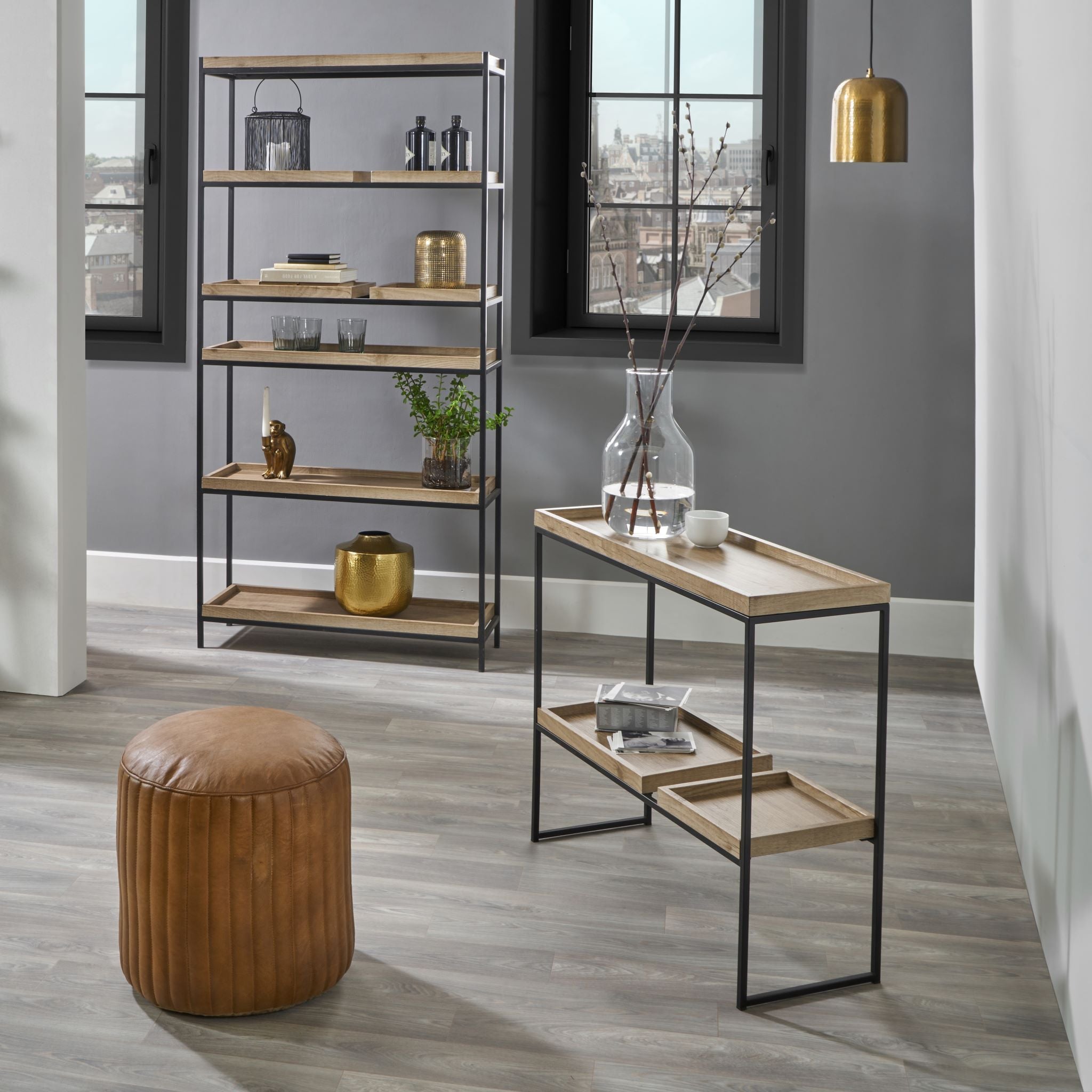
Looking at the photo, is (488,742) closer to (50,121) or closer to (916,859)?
(916,859)

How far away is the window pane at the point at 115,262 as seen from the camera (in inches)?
Answer: 206

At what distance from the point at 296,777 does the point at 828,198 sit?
314cm

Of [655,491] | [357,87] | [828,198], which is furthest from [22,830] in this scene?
[828,198]

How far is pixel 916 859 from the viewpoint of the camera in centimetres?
312

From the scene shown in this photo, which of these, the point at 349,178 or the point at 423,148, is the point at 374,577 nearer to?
the point at 349,178

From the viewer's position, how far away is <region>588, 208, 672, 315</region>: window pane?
16.3ft

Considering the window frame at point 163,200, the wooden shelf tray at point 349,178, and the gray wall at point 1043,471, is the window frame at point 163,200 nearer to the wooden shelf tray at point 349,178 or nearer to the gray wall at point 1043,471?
the wooden shelf tray at point 349,178

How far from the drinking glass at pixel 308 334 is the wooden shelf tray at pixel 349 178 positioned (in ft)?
1.51

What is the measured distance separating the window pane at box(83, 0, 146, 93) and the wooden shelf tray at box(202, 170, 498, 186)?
0.88 metres

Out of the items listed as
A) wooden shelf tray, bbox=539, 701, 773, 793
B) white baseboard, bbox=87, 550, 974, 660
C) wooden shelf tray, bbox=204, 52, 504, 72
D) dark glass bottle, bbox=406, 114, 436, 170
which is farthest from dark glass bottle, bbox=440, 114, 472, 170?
wooden shelf tray, bbox=539, 701, 773, 793

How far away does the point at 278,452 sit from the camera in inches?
186

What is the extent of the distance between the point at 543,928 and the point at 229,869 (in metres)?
0.75

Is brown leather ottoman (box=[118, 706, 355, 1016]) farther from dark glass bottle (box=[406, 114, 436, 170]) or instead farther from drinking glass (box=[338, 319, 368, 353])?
dark glass bottle (box=[406, 114, 436, 170])

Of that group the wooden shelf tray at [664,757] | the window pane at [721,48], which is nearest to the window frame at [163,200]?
the window pane at [721,48]
